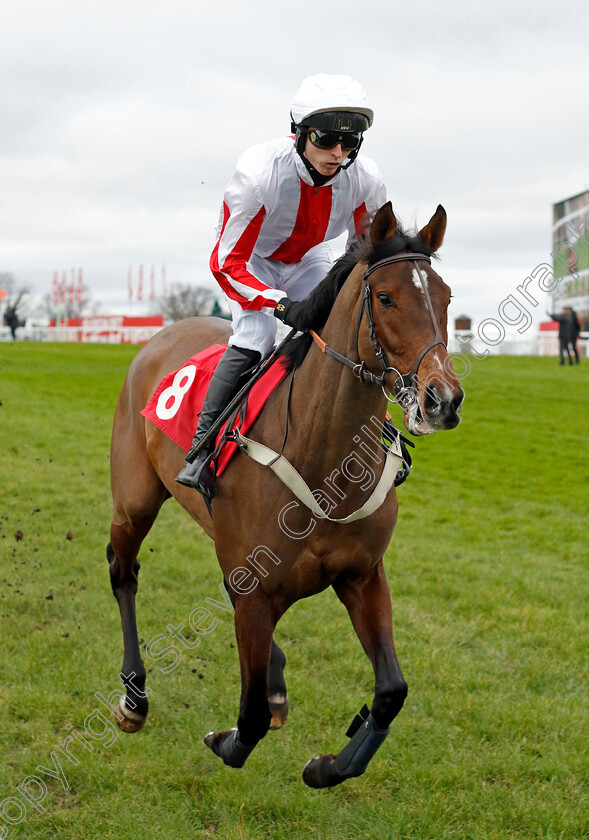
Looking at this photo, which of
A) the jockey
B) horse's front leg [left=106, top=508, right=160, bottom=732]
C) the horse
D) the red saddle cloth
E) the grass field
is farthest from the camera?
horse's front leg [left=106, top=508, right=160, bottom=732]

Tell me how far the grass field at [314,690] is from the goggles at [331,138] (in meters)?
2.85

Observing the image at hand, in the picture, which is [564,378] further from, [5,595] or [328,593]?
[5,595]

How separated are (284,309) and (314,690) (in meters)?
2.45

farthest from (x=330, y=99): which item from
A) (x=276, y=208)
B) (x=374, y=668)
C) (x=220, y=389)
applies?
(x=374, y=668)

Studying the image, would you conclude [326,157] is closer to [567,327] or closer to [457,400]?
[457,400]

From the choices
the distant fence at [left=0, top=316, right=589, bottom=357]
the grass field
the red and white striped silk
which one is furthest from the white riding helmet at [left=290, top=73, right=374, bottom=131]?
the distant fence at [left=0, top=316, right=589, bottom=357]

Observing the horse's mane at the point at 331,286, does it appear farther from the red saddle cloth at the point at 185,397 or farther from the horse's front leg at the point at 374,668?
the horse's front leg at the point at 374,668

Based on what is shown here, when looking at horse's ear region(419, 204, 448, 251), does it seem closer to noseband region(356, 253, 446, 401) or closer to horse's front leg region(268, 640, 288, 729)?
noseband region(356, 253, 446, 401)

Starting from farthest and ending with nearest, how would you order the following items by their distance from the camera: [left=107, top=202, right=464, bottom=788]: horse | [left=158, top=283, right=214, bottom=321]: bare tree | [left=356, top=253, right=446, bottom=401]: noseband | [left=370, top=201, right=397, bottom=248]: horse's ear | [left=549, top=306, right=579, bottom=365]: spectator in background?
[left=158, top=283, right=214, bottom=321]: bare tree < [left=549, top=306, right=579, bottom=365]: spectator in background < [left=370, top=201, right=397, bottom=248]: horse's ear < [left=107, top=202, right=464, bottom=788]: horse < [left=356, top=253, right=446, bottom=401]: noseband

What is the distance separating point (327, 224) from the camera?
356 cm

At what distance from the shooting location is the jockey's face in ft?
10.4

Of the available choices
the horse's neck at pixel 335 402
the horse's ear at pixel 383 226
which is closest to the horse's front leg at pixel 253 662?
the horse's neck at pixel 335 402

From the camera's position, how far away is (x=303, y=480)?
3066mm

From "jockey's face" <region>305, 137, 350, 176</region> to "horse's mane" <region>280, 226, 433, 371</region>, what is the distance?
16.1 inches
